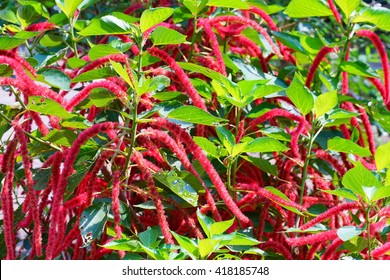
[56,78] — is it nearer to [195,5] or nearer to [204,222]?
[195,5]

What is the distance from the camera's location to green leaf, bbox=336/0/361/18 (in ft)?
4.77

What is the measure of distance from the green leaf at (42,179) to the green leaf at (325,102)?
523mm

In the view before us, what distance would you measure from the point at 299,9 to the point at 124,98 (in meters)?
0.59

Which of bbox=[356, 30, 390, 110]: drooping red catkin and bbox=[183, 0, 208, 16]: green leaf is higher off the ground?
bbox=[183, 0, 208, 16]: green leaf

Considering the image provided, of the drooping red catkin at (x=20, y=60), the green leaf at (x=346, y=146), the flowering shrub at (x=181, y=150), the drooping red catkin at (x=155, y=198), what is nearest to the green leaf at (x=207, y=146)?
the flowering shrub at (x=181, y=150)

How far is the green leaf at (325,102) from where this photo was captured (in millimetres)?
1263

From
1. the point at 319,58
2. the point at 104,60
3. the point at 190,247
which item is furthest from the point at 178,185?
the point at 319,58

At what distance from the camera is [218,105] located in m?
1.48

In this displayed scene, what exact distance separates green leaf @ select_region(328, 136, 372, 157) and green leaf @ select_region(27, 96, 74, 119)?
1.62 ft

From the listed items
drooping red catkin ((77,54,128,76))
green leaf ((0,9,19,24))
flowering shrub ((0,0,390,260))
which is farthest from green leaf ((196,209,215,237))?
green leaf ((0,9,19,24))

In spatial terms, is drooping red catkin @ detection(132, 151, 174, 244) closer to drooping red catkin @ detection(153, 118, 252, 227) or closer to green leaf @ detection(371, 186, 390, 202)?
drooping red catkin @ detection(153, 118, 252, 227)

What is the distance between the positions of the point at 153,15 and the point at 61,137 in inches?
10.6

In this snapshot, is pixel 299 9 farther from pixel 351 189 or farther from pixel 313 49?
pixel 351 189

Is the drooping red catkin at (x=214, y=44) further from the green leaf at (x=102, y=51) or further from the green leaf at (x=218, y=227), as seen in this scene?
Result: the green leaf at (x=218, y=227)
